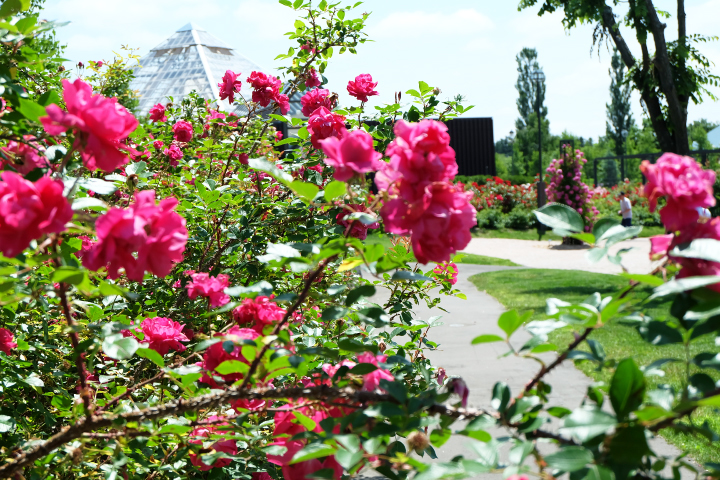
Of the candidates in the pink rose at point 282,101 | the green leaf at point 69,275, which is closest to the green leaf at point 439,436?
the green leaf at point 69,275

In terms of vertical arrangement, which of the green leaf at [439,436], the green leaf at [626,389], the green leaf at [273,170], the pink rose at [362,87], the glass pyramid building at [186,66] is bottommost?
the green leaf at [439,436]

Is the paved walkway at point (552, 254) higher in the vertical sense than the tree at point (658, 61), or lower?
lower

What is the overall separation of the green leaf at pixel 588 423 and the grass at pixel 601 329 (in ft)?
9.67

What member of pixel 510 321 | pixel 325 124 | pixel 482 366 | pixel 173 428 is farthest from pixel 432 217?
pixel 482 366

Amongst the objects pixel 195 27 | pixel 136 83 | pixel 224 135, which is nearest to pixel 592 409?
pixel 224 135

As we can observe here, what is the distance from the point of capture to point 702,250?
0.84m

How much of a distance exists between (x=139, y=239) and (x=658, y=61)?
10.9 meters

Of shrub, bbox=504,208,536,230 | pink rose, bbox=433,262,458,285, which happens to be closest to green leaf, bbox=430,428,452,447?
pink rose, bbox=433,262,458,285

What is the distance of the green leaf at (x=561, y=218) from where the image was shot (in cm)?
104

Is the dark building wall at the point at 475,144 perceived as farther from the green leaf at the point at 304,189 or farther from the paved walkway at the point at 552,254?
the green leaf at the point at 304,189

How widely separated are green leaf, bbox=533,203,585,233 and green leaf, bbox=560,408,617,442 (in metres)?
0.36

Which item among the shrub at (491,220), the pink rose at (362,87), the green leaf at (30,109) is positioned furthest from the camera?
the shrub at (491,220)

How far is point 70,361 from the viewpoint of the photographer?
2139 mm

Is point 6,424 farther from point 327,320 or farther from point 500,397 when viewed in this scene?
point 500,397
